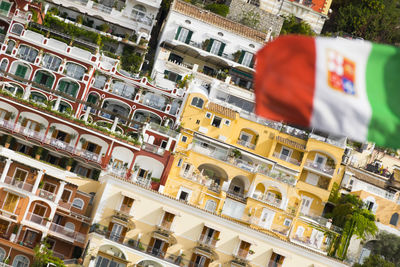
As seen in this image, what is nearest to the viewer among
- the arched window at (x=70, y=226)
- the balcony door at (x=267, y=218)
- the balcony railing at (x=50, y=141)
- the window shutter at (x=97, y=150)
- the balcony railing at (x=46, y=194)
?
the balcony railing at (x=46, y=194)

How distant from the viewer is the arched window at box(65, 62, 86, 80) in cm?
5400

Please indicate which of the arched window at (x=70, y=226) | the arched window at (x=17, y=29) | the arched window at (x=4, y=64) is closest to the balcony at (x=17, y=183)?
the arched window at (x=70, y=226)

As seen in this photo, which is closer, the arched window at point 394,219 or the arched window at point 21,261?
the arched window at point 21,261

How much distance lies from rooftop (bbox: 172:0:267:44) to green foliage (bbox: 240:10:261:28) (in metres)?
2.23

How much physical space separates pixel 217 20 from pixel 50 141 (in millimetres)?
21388

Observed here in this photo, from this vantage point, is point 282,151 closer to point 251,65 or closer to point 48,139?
point 251,65

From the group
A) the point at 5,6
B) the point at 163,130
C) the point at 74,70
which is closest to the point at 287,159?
the point at 163,130

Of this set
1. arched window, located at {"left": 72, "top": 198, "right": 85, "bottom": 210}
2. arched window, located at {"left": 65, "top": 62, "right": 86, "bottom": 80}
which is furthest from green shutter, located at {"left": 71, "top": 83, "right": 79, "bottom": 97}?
arched window, located at {"left": 72, "top": 198, "right": 85, "bottom": 210}

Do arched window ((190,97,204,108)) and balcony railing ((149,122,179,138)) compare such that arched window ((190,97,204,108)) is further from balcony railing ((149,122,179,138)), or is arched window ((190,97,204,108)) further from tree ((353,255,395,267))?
tree ((353,255,395,267))

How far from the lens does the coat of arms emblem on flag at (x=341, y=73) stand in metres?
9.88

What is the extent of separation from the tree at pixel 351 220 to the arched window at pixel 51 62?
2207 cm

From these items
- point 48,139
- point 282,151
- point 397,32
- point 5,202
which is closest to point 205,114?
point 282,151

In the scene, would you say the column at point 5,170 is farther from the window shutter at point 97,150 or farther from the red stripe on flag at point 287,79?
the red stripe on flag at point 287,79

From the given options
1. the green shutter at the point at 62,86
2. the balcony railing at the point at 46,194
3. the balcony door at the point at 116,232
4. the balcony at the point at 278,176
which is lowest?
the balcony door at the point at 116,232
